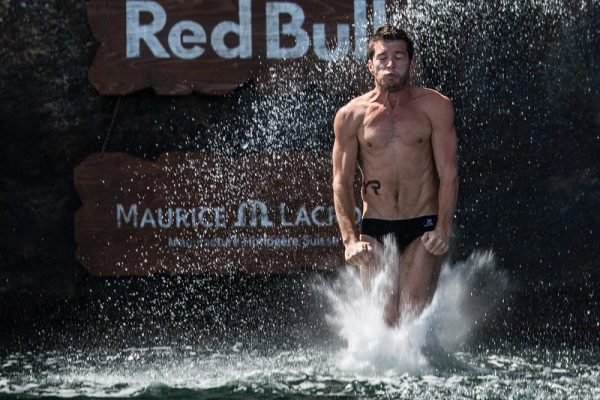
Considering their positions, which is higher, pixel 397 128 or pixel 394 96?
pixel 394 96

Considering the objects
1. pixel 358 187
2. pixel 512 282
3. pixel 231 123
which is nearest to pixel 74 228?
pixel 231 123

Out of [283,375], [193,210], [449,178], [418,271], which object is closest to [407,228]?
[418,271]

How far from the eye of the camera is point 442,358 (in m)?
6.80

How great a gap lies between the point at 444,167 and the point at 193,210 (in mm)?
2879

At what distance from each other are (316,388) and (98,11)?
12.1ft

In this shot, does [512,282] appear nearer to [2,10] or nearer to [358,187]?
[358,187]

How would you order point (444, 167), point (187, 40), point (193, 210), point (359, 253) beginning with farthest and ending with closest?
point (193, 210)
point (187, 40)
point (444, 167)
point (359, 253)

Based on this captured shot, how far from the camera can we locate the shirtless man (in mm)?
6371

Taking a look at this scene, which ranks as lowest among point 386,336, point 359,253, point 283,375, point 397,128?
point 283,375

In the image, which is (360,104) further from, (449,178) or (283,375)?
(283,375)

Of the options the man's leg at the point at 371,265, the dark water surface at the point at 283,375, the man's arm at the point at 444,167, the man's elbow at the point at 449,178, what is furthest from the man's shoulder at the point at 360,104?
the dark water surface at the point at 283,375

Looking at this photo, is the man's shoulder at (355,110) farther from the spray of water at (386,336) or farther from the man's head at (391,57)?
the spray of water at (386,336)

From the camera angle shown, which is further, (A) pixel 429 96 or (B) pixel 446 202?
(A) pixel 429 96

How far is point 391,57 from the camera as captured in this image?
6.34m
